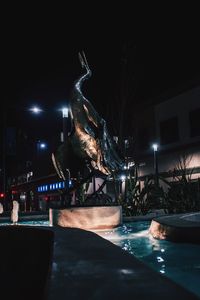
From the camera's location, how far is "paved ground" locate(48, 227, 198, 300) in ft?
4.85

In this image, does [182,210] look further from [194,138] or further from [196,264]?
[194,138]

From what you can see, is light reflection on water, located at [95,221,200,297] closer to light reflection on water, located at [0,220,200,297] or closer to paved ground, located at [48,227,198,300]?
light reflection on water, located at [0,220,200,297]

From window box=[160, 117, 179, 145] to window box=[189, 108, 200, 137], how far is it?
1490 mm

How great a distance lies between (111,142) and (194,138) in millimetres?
A: 16927

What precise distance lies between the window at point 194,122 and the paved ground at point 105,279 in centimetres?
2212

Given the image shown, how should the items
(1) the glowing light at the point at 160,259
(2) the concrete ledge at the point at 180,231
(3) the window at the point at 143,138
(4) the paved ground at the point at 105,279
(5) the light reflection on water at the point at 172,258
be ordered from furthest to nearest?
(3) the window at the point at 143,138 → (2) the concrete ledge at the point at 180,231 → (1) the glowing light at the point at 160,259 → (5) the light reflection on water at the point at 172,258 → (4) the paved ground at the point at 105,279

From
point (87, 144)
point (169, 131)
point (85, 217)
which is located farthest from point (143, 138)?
point (85, 217)

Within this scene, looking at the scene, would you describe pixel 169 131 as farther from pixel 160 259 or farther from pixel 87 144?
pixel 160 259

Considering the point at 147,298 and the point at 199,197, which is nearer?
the point at 147,298

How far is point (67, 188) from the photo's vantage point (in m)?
8.36

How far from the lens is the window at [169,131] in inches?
1005

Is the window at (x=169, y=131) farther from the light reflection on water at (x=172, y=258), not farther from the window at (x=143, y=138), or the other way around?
the light reflection on water at (x=172, y=258)

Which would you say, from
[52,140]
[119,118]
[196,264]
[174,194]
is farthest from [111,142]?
[52,140]

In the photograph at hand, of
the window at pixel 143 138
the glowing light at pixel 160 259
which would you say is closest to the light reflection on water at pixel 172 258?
the glowing light at pixel 160 259
